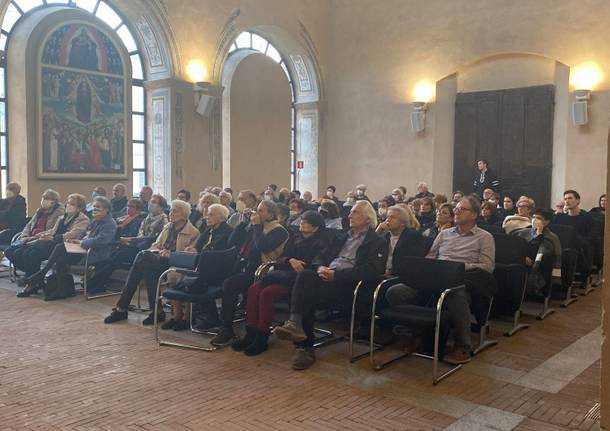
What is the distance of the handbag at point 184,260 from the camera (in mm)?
5531

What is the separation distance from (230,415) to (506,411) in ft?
5.70

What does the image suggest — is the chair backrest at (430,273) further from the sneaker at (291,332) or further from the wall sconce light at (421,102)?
the wall sconce light at (421,102)

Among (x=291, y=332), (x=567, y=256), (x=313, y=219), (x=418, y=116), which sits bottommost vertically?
(x=291, y=332)

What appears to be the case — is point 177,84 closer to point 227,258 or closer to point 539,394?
point 227,258

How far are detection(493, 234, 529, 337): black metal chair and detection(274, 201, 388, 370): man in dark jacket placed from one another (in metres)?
1.22

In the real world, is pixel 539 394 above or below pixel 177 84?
below

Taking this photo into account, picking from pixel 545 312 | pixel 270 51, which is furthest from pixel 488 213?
pixel 270 51

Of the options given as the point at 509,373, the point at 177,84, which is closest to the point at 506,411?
the point at 509,373

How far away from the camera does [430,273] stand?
459 centimetres

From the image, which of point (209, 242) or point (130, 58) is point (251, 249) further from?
point (130, 58)

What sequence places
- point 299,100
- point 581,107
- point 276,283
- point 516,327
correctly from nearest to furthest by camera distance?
point 276,283 → point 516,327 → point 581,107 → point 299,100

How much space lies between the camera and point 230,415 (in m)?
3.68

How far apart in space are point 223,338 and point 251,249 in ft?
3.08

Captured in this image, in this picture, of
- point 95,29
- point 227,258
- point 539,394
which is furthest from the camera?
point 95,29
